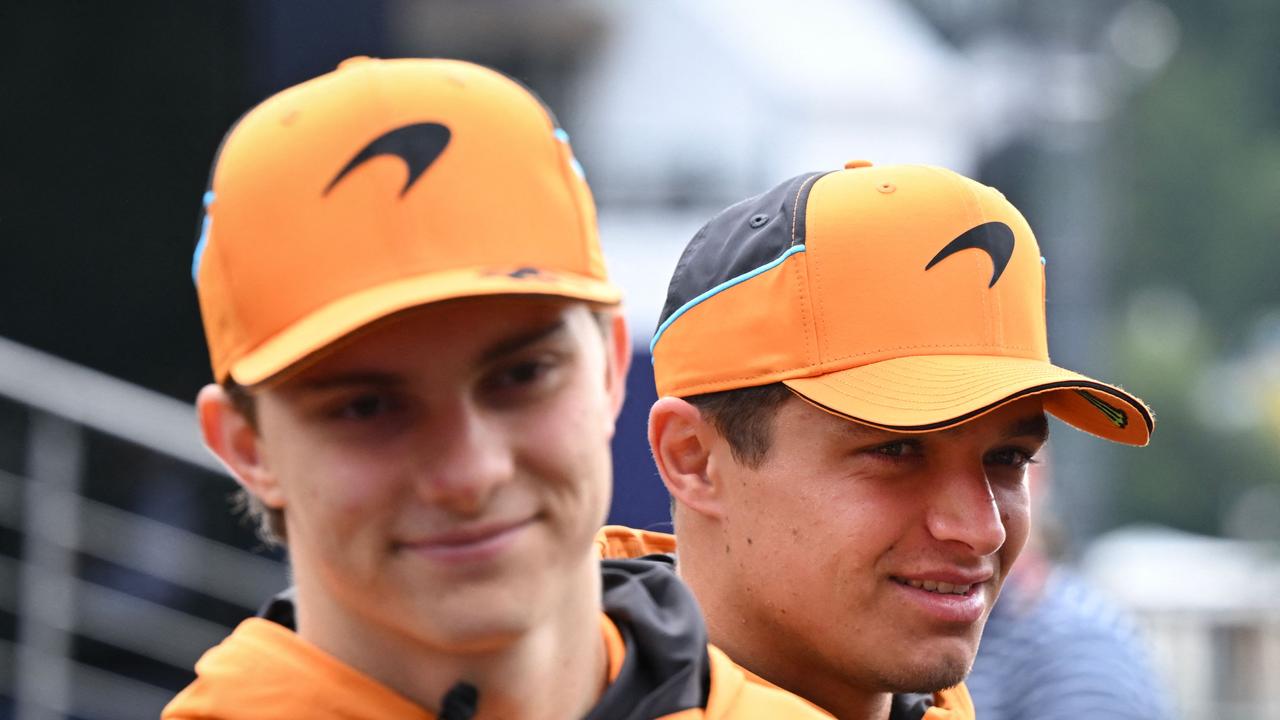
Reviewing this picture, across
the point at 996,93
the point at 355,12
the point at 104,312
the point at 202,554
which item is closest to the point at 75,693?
the point at 202,554

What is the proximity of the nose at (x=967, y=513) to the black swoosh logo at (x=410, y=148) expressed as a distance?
→ 0.93 metres

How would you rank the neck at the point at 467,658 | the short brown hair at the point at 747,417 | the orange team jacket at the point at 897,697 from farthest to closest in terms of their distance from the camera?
the orange team jacket at the point at 897,697
the short brown hair at the point at 747,417
the neck at the point at 467,658

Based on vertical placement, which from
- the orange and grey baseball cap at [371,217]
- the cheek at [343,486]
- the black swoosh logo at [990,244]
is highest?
the orange and grey baseball cap at [371,217]

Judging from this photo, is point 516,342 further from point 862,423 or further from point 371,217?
point 862,423

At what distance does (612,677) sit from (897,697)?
0.79 meters

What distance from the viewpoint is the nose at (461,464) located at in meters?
1.67

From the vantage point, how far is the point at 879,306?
94.0 inches

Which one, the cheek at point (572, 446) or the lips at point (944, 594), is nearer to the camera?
the cheek at point (572, 446)

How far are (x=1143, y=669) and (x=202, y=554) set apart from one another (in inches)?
135

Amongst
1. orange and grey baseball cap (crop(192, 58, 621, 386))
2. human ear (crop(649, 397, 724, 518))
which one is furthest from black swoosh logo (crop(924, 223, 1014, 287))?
orange and grey baseball cap (crop(192, 58, 621, 386))

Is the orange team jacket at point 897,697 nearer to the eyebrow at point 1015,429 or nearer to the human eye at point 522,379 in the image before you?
the eyebrow at point 1015,429

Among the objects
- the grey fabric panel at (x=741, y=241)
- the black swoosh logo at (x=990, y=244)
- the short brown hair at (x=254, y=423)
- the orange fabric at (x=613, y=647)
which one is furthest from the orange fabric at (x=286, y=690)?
the black swoosh logo at (x=990, y=244)

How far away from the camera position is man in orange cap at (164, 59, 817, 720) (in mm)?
1695

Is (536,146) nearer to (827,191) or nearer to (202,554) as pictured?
(827,191)
